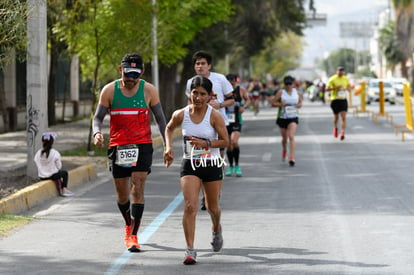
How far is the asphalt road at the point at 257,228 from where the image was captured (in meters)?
8.26

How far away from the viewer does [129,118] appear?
9039mm

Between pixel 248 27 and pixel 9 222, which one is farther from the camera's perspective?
pixel 248 27

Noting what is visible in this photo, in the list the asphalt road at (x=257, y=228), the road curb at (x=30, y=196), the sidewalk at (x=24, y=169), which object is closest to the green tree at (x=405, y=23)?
the sidewalk at (x=24, y=169)

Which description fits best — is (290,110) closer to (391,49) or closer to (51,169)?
(51,169)

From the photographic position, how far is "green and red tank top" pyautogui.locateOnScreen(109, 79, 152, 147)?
9047 mm

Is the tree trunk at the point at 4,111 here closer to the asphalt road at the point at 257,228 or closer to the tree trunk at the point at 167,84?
the tree trunk at the point at 167,84

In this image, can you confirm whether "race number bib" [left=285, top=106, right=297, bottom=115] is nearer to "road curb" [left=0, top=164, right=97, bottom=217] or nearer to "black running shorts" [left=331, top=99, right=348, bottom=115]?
"road curb" [left=0, top=164, right=97, bottom=217]

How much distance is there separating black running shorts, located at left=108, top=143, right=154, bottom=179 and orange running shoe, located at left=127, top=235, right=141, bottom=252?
0.61m

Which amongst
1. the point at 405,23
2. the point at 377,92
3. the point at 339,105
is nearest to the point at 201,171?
the point at 339,105

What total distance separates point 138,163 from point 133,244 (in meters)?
0.77

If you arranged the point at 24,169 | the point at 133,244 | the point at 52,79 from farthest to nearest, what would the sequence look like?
the point at 52,79 < the point at 24,169 < the point at 133,244

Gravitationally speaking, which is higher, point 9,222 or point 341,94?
point 341,94

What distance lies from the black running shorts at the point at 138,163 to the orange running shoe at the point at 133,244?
0.61 m

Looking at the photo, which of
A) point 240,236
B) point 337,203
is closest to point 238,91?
point 337,203
